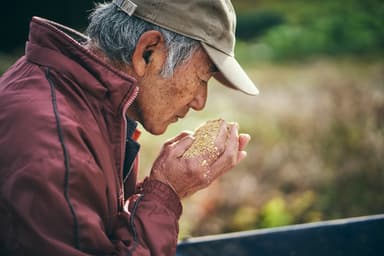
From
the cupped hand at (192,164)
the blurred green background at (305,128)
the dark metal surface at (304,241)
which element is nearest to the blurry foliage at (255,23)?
the blurred green background at (305,128)

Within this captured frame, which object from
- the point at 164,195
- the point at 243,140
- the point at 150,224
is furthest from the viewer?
the point at 243,140

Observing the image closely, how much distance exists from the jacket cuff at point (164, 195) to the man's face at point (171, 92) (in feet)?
1.20

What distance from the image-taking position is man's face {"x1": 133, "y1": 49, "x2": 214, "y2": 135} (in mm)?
2139

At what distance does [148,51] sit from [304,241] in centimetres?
139

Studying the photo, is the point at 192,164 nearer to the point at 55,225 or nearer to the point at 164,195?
the point at 164,195

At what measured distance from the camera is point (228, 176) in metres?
4.77

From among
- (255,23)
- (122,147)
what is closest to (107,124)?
(122,147)

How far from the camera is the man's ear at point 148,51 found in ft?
6.61

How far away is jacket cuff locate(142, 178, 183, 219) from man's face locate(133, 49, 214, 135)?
37 cm

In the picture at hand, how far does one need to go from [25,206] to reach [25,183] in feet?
0.24

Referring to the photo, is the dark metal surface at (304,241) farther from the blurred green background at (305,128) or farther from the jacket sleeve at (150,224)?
the blurred green background at (305,128)

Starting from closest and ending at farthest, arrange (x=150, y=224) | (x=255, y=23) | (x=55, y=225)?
1. (x=55, y=225)
2. (x=150, y=224)
3. (x=255, y=23)

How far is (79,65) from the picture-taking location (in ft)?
6.18

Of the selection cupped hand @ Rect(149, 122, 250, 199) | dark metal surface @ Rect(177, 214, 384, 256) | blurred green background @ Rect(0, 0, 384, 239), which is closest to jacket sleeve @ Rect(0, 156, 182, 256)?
cupped hand @ Rect(149, 122, 250, 199)
